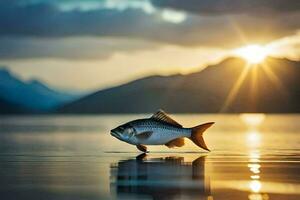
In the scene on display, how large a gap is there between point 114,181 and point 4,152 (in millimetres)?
9145

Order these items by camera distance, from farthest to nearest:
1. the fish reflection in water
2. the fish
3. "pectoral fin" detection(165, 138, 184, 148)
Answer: "pectoral fin" detection(165, 138, 184, 148)
the fish
the fish reflection in water

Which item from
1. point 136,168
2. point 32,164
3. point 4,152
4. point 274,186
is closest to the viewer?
point 274,186

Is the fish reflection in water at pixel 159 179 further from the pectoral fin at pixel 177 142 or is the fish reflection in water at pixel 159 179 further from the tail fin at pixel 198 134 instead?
the pectoral fin at pixel 177 142

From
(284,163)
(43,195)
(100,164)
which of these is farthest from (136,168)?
(43,195)

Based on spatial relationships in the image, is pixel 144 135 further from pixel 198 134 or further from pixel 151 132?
pixel 198 134

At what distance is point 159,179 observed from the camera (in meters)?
15.1

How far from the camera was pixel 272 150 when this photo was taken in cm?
2377

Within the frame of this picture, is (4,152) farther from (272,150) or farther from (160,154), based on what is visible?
(272,150)

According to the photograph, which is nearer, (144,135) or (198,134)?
(198,134)

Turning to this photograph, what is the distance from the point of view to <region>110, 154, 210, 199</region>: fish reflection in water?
12.9 m

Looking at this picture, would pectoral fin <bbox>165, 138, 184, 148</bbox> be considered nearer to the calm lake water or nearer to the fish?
the fish

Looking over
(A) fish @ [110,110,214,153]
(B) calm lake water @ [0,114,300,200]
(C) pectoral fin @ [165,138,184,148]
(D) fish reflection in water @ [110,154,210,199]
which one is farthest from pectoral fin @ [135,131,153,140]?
(D) fish reflection in water @ [110,154,210,199]

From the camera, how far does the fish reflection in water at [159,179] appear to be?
12898mm

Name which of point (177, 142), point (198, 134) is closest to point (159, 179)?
point (198, 134)
